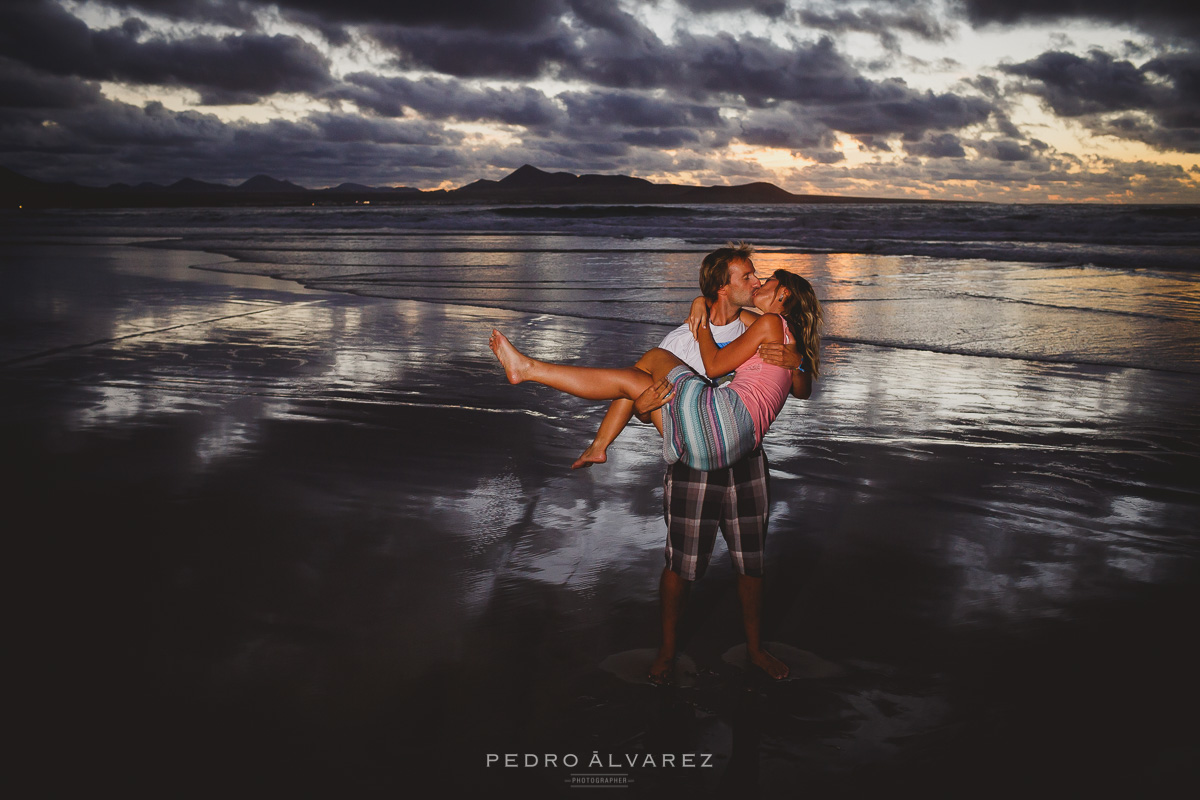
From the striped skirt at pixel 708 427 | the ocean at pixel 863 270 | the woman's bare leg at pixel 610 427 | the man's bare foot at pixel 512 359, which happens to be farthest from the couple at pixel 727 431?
the ocean at pixel 863 270

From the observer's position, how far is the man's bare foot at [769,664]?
3074 mm

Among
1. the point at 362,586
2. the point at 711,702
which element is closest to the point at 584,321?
the point at 362,586

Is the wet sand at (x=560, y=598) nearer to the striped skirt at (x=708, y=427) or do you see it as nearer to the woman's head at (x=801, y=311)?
the striped skirt at (x=708, y=427)

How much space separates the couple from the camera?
115 inches

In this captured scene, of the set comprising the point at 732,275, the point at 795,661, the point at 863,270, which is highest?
the point at 863,270

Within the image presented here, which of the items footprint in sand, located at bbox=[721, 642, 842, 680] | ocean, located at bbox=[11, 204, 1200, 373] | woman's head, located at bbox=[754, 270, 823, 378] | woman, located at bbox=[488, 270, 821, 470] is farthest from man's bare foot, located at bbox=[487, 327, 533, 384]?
ocean, located at bbox=[11, 204, 1200, 373]

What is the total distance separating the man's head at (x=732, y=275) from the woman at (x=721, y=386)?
0.24ft

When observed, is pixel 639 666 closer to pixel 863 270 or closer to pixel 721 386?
pixel 721 386

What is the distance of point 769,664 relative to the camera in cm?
311

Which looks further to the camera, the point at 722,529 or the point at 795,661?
the point at 795,661

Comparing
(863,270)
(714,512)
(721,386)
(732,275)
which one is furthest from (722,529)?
(863,270)

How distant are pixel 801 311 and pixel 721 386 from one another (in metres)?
0.44

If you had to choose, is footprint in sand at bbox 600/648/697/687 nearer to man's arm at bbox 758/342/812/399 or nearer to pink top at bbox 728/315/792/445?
pink top at bbox 728/315/792/445

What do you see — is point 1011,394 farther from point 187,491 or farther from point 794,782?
point 187,491
